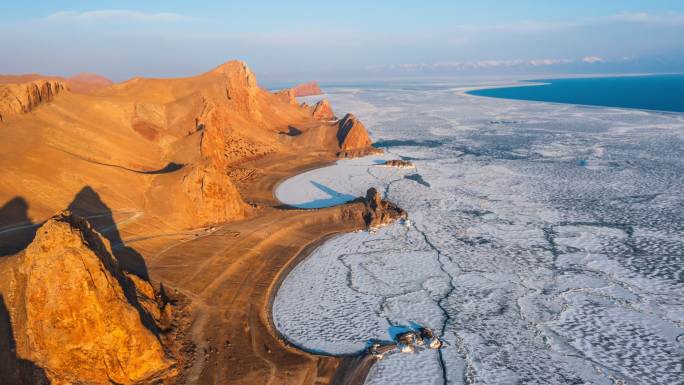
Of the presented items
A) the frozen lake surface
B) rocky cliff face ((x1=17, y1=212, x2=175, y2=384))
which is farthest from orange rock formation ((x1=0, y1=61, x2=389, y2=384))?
the frozen lake surface

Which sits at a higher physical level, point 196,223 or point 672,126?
point 672,126

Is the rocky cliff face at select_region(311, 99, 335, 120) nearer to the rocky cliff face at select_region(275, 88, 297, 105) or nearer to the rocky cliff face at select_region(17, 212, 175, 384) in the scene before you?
the rocky cliff face at select_region(275, 88, 297, 105)

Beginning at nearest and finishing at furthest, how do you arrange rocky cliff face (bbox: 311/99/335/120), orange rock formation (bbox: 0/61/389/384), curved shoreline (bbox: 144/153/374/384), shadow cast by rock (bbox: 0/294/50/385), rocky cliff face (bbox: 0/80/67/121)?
shadow cast by rock (bbox: 0/294/50/385) < orange rock formation (bbox: 0/61/389/384) < curved shoreline (bbox: 144/153/374/384) < rocky cliff face (bbox: 0/80/67/121) < rocky cliff face (bbox: 311/99/335/120)

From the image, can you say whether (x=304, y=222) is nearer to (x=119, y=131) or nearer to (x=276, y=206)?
(x=276, y=206)

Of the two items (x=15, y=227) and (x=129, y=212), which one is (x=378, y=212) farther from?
(x=15, y=227)

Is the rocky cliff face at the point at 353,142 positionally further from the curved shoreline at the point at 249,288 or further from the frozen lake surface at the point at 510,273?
the curved shoreline at the point at 249,288

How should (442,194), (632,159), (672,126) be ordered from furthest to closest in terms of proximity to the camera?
1. (672,126)
2. (632,159)
3. (442,194)

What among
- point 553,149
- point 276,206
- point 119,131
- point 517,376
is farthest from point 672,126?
point 119,131
